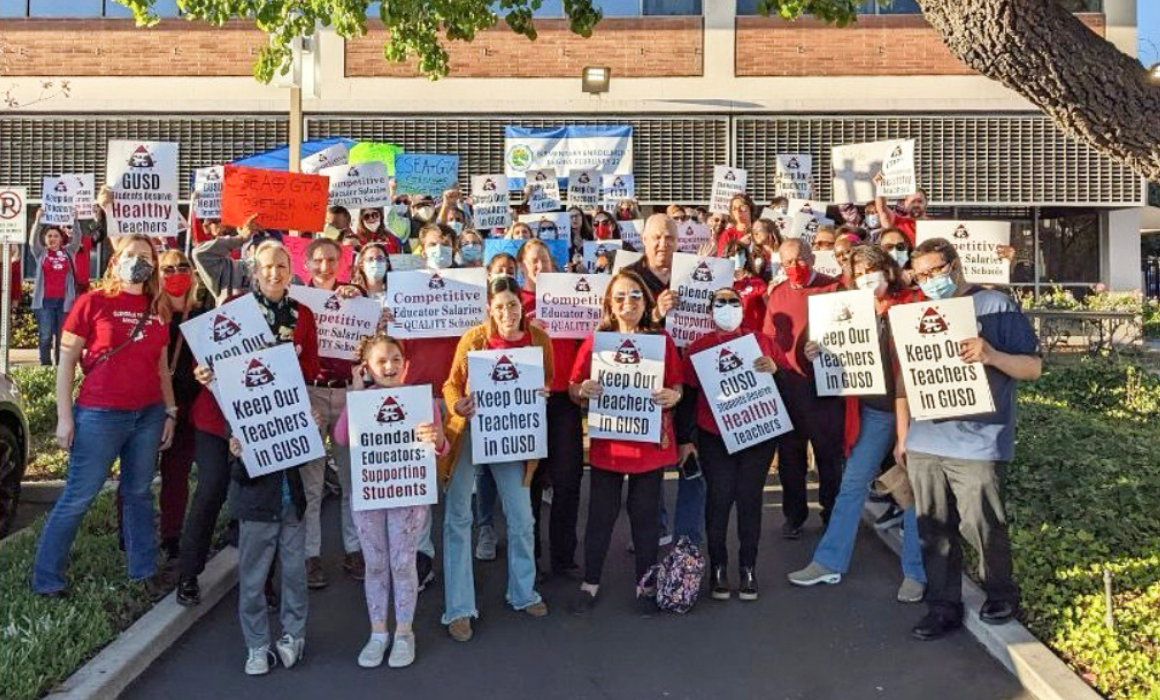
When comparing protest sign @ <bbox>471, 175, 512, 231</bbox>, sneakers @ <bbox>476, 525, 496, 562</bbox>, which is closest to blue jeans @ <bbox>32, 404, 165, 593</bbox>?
sneakers @ <bbox>476, 525, 496, 562</bbox>

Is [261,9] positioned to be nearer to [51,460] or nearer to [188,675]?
[51,460]

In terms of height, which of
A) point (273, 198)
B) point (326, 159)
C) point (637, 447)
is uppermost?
point (326, 159)

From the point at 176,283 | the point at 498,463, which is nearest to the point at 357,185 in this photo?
the point at 176,283

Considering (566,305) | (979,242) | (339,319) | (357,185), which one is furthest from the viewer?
(357,185)

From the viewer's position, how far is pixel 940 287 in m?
5.28

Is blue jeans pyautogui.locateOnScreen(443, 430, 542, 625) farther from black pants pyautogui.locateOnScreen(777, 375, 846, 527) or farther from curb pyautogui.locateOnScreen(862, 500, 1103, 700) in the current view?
curb pyautogui.locateOnScreen(862, 500, 1103, 700)

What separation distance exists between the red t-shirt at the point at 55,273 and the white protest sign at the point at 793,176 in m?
9.56

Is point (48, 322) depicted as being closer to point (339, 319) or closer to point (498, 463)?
point (339, 319)

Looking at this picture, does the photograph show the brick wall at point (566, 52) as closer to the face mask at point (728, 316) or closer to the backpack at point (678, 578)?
the face mask at point (728, 316)

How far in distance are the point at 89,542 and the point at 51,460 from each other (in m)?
3.16

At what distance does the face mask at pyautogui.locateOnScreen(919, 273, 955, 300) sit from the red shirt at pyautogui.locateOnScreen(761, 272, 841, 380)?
3.96 ft

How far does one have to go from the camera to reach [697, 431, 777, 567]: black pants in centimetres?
595

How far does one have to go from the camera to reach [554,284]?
20.7ft

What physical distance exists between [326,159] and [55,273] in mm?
4473
